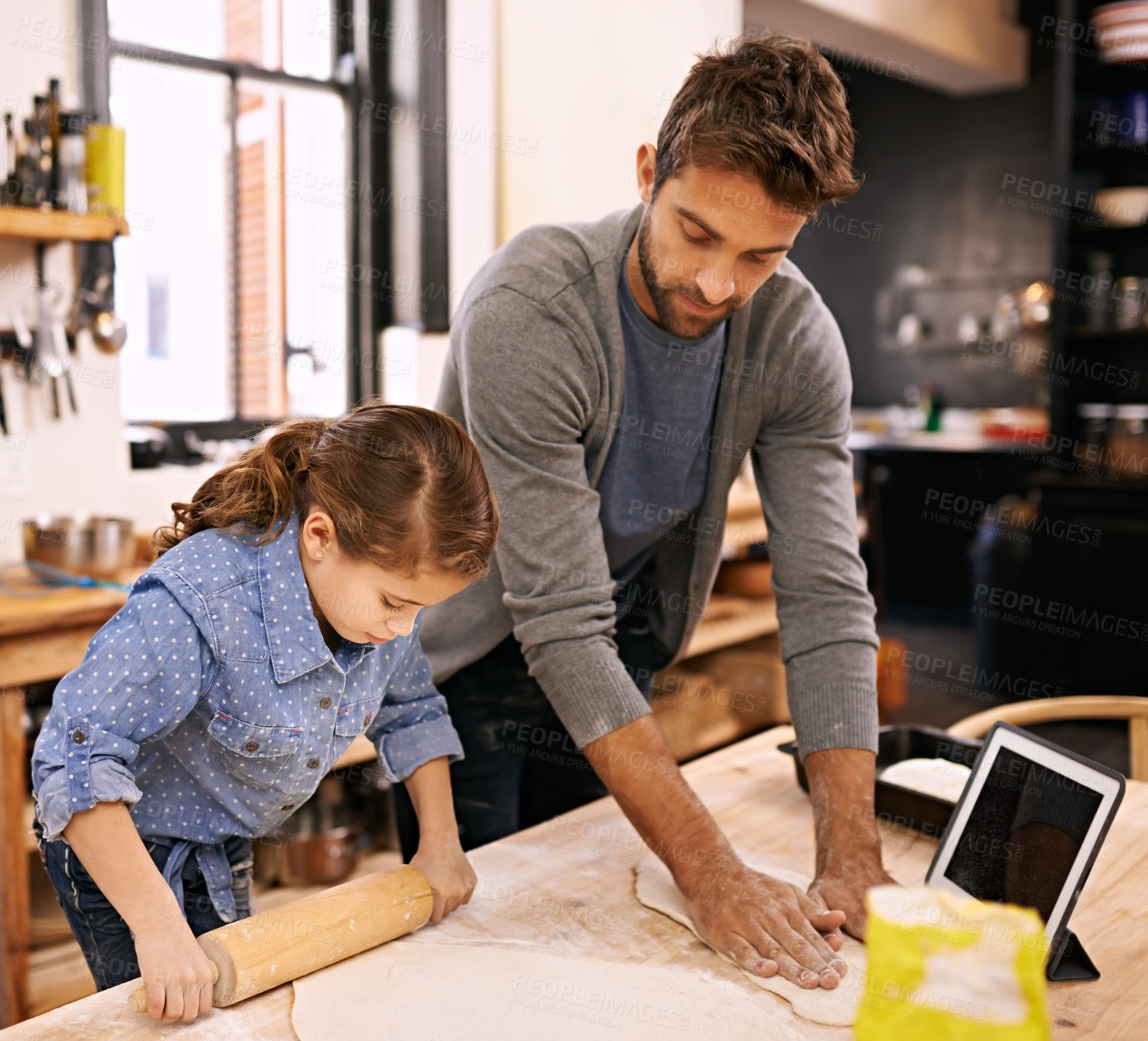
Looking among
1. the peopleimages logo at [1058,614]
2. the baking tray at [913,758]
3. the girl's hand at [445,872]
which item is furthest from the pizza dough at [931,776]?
the peopleimages logo at [1058,614]

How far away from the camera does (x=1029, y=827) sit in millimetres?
993

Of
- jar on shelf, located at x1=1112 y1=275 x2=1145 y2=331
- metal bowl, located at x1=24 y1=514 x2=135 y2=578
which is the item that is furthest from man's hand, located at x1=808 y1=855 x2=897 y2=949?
jar on shelf, located at x1=1112 y1=275 x2=1145 y2=331

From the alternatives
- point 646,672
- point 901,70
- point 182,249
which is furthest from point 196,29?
point 901,70

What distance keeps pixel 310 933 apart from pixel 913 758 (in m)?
0.84

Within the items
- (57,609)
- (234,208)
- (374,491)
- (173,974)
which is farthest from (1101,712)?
(234,208)

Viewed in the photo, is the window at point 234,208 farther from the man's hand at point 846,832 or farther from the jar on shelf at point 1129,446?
the jar on shelf at point 1129,446

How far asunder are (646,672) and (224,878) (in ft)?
2.12

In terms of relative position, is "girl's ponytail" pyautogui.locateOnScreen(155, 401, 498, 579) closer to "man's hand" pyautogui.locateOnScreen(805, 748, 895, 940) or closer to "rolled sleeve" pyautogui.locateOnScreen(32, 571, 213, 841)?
"rolled sleeve" pyautogui.locateOnScreen(32, 571, 213, 841)

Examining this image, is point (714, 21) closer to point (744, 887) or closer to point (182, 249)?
point (182, 249)

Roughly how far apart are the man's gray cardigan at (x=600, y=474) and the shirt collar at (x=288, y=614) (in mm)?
238

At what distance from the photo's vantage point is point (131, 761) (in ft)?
2.94

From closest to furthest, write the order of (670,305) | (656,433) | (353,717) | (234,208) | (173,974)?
1. (173,974)
2. (353,717)
3. (670,305)
4. (656,433)
5. (234,208)

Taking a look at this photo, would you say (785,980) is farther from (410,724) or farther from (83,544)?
(83,544)

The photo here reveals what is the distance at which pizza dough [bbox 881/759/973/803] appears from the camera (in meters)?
1.28
